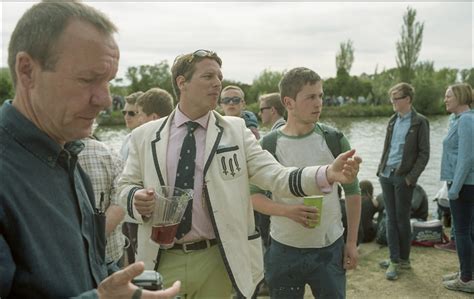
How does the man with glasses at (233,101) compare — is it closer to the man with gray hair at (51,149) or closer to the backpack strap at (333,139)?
the backpack strap at (333,139)

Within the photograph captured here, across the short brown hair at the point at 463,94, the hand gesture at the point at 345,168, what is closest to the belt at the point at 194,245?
the hand gesture at the point at 345,168

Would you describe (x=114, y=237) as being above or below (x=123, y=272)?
below

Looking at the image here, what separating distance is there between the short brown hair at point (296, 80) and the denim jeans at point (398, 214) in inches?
116

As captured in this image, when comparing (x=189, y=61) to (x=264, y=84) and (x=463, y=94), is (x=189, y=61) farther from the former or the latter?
(x=264, y=84)

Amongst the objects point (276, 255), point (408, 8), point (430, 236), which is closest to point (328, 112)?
point (408, 8)

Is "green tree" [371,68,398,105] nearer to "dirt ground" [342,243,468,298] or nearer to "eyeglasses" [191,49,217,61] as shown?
"dirt ground" [342,243,468,298]

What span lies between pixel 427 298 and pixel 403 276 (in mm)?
625

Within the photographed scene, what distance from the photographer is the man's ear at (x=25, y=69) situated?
4.28ft

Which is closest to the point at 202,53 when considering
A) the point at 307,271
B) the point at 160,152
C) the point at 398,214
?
the point at 160,152

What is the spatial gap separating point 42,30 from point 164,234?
4.89ft

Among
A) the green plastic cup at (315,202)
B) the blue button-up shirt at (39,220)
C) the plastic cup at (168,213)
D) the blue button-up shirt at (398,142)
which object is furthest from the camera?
the blue button-up shirt at (398,142)

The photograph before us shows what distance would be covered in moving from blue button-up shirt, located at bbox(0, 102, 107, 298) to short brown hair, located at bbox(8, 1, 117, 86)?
169 millimetres

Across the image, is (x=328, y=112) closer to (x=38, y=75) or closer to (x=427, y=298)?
(x=427, y=298)

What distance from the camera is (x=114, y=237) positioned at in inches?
126
